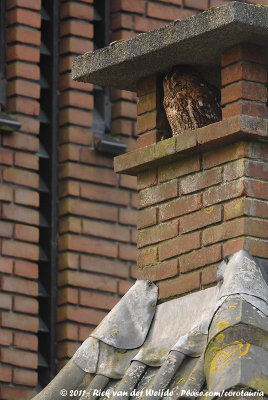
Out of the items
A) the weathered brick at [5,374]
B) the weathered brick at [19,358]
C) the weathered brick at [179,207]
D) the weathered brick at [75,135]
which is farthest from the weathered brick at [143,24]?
the weathered brick at [179,207]

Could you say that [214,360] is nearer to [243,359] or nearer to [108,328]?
[243,359]

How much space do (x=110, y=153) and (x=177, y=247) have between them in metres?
4.82

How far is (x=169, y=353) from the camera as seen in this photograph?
27.0 ft

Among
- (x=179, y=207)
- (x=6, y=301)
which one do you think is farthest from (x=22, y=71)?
(x=179, y=207)

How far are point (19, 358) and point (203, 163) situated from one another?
4.31 meters

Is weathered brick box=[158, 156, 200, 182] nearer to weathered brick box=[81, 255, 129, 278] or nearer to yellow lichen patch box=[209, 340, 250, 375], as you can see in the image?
yellow lichen patch box=[209, 340, 250, 375]

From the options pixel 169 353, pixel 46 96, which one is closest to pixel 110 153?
pixel 46 96

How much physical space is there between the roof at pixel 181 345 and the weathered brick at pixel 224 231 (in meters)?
0.12

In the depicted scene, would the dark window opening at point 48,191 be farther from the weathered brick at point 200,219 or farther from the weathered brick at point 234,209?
the weathered brick at point 234,209

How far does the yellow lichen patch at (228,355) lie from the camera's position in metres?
7.69

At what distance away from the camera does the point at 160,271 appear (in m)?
8.80

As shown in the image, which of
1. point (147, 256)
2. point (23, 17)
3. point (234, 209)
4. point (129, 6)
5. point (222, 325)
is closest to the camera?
point (222, 325)

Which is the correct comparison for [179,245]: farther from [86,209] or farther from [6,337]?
[86,209]

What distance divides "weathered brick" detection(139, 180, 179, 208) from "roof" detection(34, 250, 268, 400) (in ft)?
1.26
